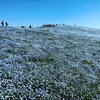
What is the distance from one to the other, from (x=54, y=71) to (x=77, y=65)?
4.32m

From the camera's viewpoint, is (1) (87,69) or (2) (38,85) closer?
(2) (38,85)

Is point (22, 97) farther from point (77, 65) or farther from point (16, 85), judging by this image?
point (77, 65)

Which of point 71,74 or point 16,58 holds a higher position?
point 16,58

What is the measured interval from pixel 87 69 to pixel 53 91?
778cm

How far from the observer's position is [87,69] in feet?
62.8

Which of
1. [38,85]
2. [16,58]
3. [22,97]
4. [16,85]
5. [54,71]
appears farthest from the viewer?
[16,58]

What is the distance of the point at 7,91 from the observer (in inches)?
443

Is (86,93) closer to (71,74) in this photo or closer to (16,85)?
(71,74)

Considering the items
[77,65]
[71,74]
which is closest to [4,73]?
[71,74]

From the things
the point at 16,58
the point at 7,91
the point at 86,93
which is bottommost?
the point at 86,93

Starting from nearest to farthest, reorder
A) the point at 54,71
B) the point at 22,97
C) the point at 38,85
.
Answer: the point at 22,97
the point at 38,85
the point at 54,71

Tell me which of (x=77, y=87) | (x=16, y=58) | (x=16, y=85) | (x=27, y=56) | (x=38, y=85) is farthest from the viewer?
(x=27, y=56)

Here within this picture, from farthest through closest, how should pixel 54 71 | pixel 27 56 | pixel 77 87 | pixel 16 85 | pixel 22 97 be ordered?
pixel 27 56 < pixel 54 71 < pixel 77 87 < pixel 16 85 < pixel 22 97

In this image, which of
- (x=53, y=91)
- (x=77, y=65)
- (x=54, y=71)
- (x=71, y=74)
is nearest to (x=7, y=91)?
(x=53, y=91)
